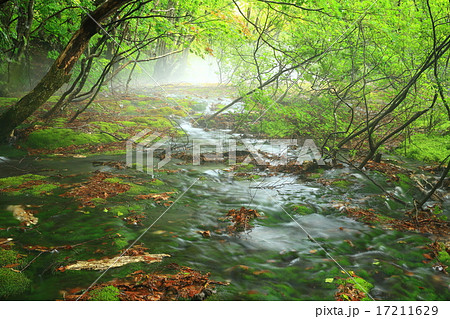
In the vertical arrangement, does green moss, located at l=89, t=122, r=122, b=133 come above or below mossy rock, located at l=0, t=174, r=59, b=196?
above

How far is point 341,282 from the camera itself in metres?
3.24

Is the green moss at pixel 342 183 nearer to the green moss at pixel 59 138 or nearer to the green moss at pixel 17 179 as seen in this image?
the green moss at pixel 17 179

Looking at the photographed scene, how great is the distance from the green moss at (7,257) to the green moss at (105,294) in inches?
41.1

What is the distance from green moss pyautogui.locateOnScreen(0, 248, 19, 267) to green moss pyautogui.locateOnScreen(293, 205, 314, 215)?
4.77 m

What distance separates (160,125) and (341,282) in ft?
44.1

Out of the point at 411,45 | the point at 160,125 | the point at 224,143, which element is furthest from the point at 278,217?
the point at 160,125

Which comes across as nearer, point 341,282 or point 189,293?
point 189,293

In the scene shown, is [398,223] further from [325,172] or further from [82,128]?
[82,128]

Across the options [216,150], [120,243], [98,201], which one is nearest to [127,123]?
[216,150]

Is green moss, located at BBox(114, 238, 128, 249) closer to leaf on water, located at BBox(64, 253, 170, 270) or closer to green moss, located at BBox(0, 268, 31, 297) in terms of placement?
leaf on water, located at BBox(64, 253, 170, 270)

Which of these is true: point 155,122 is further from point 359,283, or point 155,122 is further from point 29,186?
point 359,283

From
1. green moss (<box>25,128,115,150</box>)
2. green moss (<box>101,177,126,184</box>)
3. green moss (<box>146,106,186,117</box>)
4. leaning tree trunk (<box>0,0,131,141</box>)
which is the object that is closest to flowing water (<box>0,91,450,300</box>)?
green moss (<box>101,177,126,184</box>)

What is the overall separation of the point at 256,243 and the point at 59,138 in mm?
7983

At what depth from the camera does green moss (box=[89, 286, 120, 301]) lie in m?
2.36
